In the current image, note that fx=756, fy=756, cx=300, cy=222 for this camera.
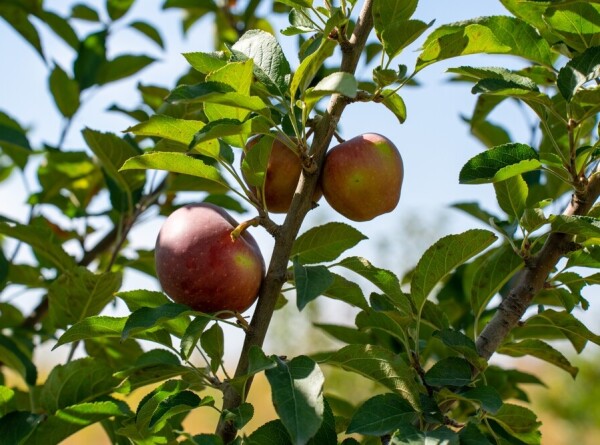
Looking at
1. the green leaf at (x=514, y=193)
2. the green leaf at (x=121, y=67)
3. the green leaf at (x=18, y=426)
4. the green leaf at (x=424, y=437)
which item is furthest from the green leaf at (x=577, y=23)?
the green leaf at (x=121, y=67)

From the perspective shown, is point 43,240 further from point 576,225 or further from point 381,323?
point 576,225

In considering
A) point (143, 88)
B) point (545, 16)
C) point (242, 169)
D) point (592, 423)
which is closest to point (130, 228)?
point (143, 88)

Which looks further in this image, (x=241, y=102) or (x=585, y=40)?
Answer: (x=585, y=40)

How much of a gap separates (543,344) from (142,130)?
0.65 meters

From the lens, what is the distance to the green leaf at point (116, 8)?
1.97m

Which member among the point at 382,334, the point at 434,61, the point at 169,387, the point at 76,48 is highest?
the point at 76,48

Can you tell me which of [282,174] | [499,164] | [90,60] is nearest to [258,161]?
[282,174]

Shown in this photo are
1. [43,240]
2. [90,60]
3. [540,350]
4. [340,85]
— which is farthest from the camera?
[90,60]

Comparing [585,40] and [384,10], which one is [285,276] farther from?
[585,40]

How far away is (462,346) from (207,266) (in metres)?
0.32

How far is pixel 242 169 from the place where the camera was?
0.95m

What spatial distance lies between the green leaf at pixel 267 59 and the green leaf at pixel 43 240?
633mm

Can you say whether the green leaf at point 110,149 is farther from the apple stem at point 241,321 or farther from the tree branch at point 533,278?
the tree branch at point 533,278

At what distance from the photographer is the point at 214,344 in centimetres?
102
